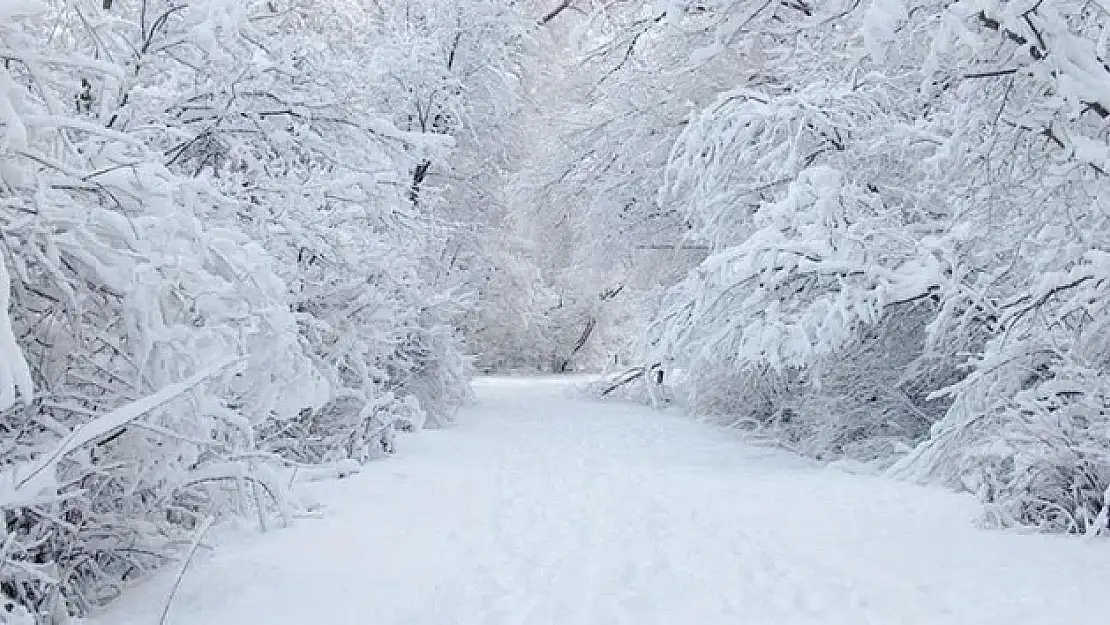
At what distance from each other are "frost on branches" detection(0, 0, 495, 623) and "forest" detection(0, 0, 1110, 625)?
19mm

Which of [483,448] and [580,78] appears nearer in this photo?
[483,448]

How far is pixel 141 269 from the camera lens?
367 cm

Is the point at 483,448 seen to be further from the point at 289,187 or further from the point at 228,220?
the point at 228,220

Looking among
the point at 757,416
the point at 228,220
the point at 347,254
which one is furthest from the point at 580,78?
the point at 228,220

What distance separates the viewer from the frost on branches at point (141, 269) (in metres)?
3.58

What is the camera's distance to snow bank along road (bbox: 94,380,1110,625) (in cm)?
451

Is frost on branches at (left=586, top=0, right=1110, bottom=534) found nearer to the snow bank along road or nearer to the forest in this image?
the forest

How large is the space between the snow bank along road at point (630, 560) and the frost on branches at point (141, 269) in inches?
16.7

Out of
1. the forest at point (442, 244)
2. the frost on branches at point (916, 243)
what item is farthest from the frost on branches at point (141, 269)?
the frost on branches at point (916, 243)

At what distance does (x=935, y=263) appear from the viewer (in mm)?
8961

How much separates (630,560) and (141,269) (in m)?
3.13

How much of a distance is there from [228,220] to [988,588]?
4062mm

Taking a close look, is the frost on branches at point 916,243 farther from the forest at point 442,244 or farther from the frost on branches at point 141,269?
the frost on branches at point 141,269

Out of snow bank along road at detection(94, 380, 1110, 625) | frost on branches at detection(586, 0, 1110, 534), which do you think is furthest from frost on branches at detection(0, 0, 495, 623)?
frost on branches at detection(586, 0, 1110, 534)
